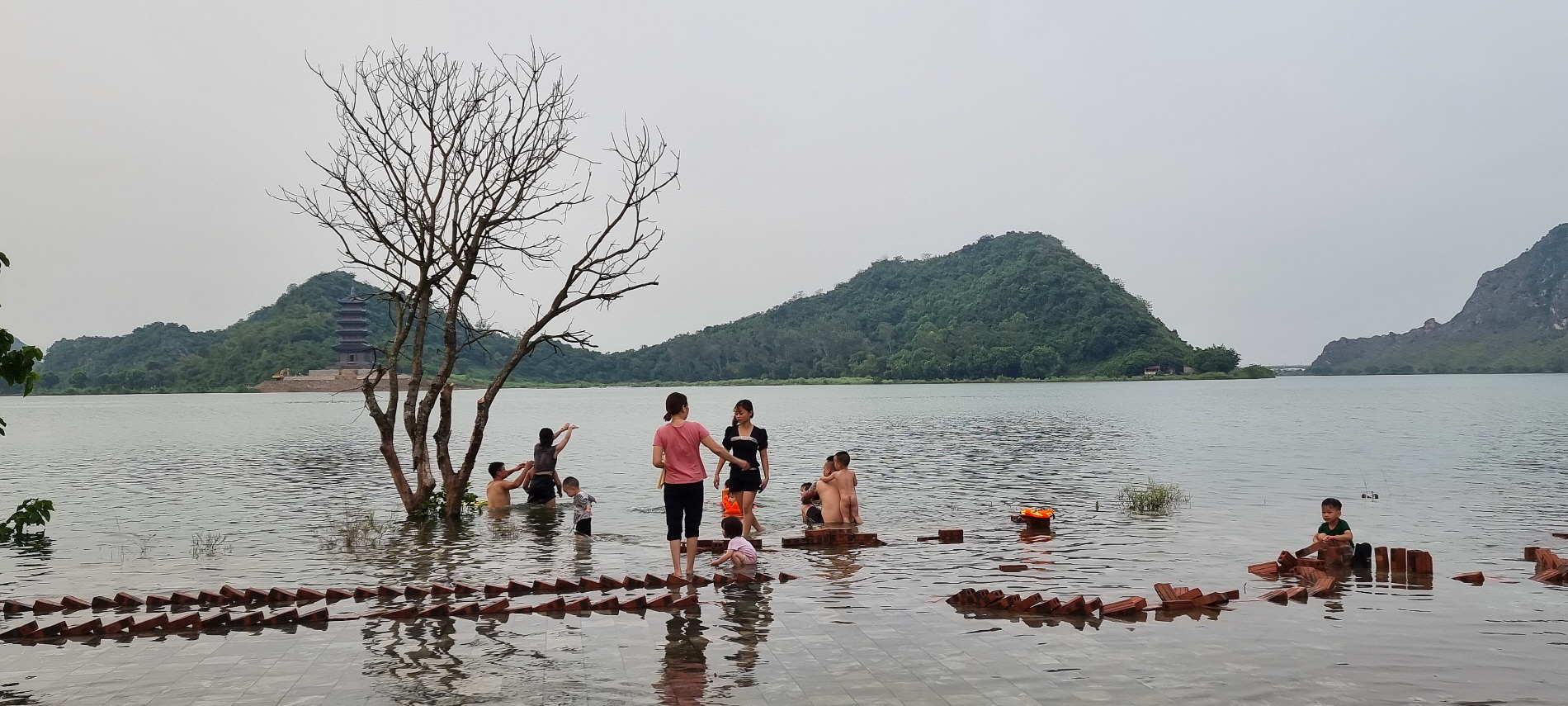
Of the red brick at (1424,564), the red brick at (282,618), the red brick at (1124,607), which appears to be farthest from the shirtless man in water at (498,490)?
the red brick at (1424,564)

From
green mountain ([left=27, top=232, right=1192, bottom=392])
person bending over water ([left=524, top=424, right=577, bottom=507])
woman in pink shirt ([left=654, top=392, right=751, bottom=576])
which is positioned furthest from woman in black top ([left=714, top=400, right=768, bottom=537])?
green mountain ([left=27, top=232, right=1192, bottom=392])

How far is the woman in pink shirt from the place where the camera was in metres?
11.7

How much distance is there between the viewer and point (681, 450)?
1172 cm

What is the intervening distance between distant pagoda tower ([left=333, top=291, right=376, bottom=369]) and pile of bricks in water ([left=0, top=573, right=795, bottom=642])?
15236 cm

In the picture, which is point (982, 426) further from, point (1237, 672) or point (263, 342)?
point (263, 342)

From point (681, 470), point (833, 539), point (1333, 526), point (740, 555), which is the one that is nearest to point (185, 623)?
point (681, 470)

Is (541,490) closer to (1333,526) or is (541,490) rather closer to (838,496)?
(838,496)

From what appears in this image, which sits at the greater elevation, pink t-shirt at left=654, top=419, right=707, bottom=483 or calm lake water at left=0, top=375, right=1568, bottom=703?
pink t-shirt at left=654, top=419, right=707, bottom=483

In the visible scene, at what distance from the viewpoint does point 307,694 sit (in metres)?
7.32

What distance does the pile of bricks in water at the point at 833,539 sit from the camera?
15.4 meters

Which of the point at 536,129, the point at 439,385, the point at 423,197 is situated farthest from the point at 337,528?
the point at 536,129

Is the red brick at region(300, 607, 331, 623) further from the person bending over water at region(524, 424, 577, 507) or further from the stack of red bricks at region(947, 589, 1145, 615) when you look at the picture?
the person bending over water at region(524, 424, 577, 507)

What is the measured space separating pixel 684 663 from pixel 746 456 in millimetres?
6503

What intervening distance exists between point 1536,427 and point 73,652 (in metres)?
60.6
